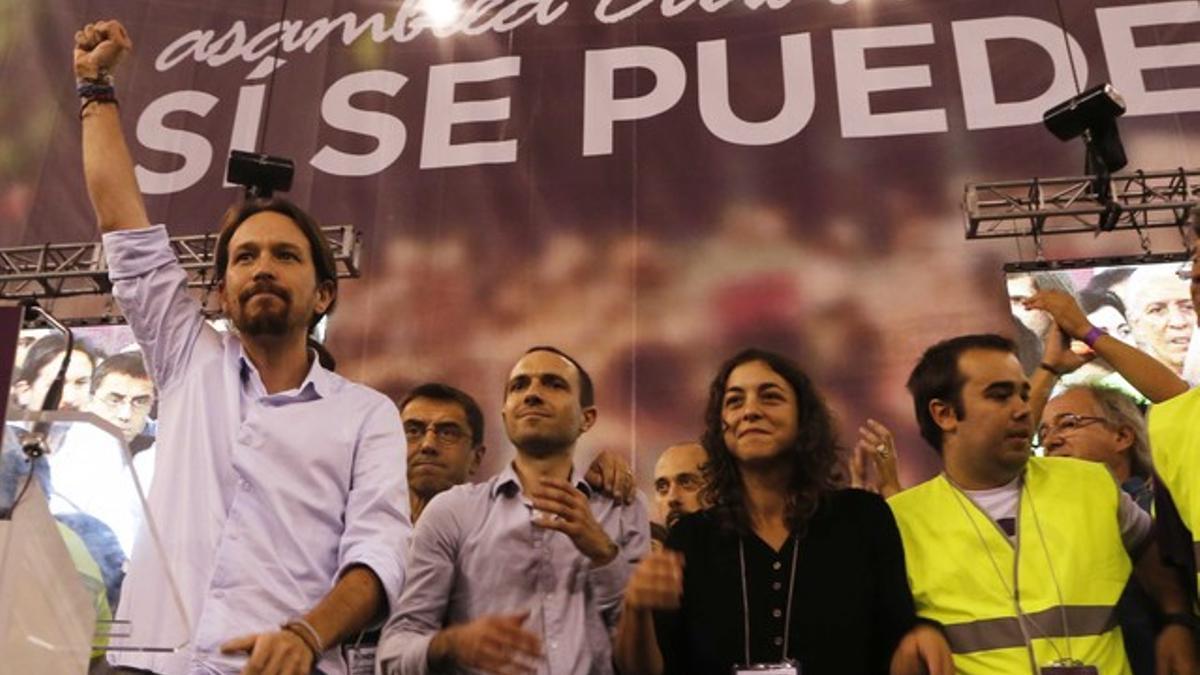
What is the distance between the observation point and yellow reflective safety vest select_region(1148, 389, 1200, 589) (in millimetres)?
1880

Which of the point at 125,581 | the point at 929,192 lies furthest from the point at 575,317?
the point at 125,581

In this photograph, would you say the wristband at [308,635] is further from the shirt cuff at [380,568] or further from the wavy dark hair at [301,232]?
the wavy dark hair at [301,232]

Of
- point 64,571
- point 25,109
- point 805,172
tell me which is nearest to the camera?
point 64,571

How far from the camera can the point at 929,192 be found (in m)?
4.33

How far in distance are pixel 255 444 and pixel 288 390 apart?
5.3 inches

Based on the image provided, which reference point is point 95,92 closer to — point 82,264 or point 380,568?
point 380,568

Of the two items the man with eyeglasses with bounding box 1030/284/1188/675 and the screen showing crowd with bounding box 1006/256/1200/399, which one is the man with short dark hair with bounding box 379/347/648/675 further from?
the screen showing crowd with bounding box 1006/256/1200/399

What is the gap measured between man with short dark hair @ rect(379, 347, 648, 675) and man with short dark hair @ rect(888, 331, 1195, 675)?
0.56m

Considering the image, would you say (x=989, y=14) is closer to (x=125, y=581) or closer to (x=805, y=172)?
(x=805, y=172)

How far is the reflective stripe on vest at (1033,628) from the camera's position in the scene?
6.29 feet

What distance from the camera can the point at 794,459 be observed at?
2105 millimetres

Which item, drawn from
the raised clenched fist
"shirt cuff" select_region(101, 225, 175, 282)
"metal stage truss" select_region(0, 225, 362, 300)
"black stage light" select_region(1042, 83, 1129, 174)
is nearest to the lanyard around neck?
"shirt cuff" select_region(101, 225, 175, 282)

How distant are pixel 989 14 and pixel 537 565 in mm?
3438

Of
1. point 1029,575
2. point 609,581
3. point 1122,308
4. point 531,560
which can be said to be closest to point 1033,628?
point 1029,575
